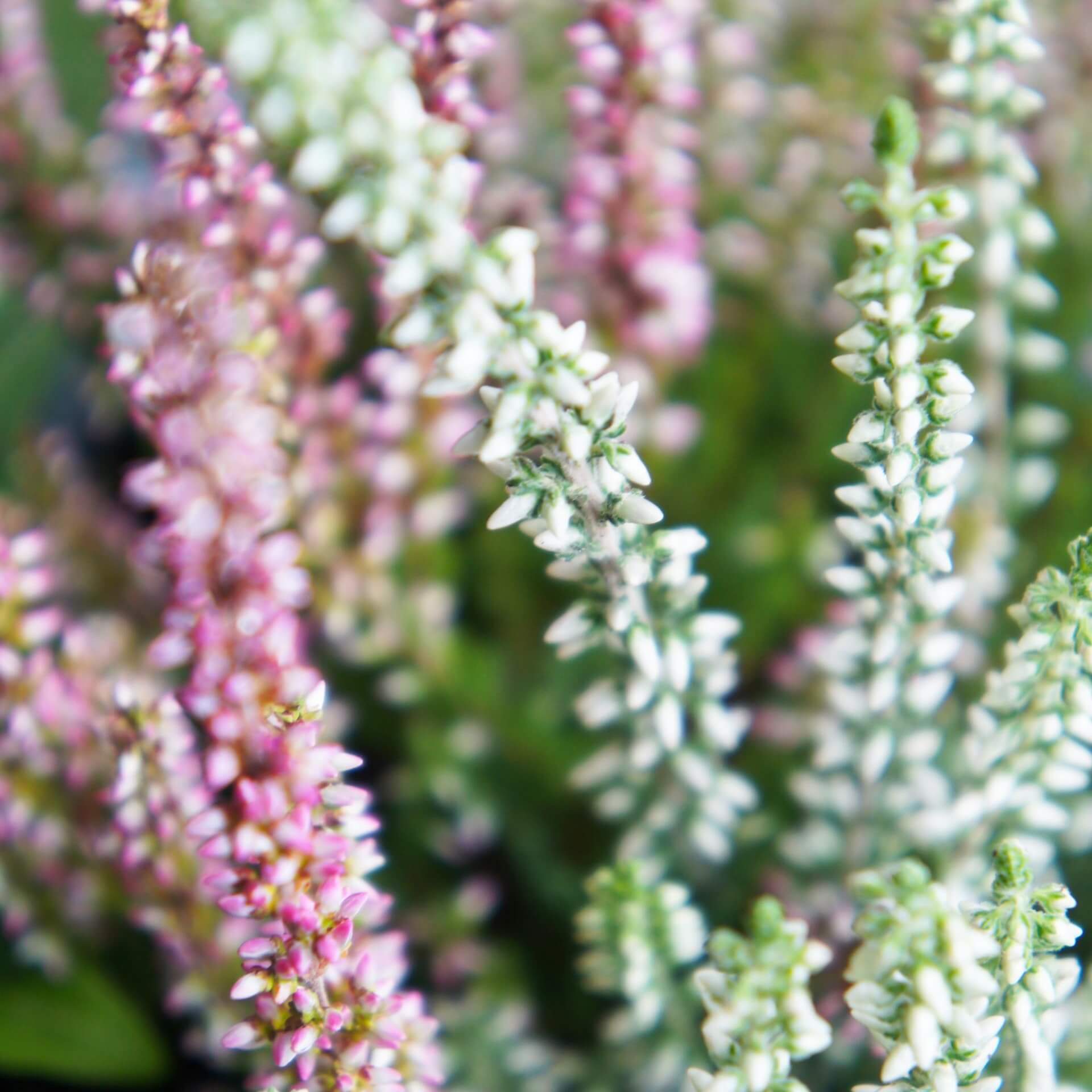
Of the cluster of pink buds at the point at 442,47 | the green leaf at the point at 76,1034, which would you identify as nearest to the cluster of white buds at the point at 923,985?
the cluster of pink buds at the point at 442,47

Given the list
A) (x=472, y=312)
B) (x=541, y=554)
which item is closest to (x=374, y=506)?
(x=541, y=554)

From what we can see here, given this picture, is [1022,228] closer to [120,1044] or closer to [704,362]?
[704,362]

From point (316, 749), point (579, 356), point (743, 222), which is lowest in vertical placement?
point (743, 222)

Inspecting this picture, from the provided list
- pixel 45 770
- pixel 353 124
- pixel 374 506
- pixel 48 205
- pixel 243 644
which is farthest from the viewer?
pixel 48 205

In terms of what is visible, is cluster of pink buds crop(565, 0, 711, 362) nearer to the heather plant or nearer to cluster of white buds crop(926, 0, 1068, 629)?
the heather plant

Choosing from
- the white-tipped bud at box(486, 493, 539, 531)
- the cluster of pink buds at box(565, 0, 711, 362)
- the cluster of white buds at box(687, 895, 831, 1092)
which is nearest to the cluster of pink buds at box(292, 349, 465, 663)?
the cluster of pink buds at box(565, 0, 711, 362)

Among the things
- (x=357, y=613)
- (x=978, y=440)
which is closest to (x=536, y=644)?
(x=357, y=613)

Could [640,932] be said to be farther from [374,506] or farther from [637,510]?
[374,506]

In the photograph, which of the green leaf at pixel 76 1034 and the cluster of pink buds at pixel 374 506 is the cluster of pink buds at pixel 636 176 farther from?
the green leaf at pixel 76 1034
